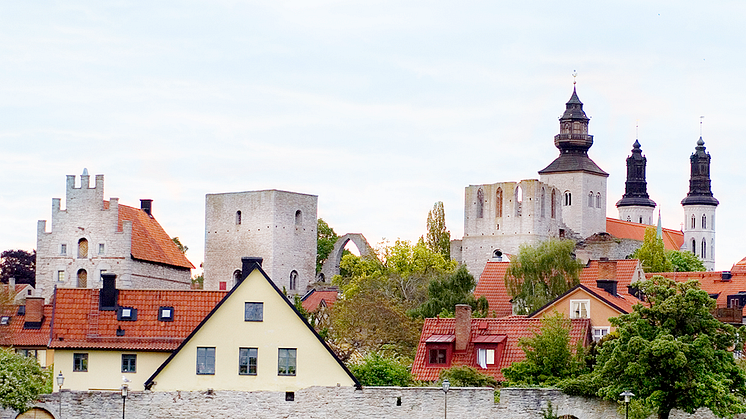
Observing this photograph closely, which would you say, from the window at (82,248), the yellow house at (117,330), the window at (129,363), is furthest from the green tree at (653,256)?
the window at (129,363)

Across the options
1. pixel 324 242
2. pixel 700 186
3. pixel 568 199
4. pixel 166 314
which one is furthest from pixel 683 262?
pixel 166 314

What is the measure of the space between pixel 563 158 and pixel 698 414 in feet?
309

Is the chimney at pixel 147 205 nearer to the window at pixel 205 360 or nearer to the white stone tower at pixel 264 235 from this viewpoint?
the white stone tower at pixel 264 235

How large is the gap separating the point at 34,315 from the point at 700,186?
128 metres

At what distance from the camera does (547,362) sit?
41.3 meters

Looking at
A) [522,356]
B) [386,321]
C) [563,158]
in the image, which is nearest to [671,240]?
[563,158]

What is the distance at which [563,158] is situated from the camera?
13238 centimetres

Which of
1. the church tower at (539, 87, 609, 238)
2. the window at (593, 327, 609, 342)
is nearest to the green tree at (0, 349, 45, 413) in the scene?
the window at (593, 327, 609, 342)

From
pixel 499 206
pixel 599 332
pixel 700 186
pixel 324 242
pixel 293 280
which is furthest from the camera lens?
pixel 700 186

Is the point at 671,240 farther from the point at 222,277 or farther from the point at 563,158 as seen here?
the point at 222,277

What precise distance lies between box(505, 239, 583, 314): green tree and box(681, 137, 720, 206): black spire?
105 m

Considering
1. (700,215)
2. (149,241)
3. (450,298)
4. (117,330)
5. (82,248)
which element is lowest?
(117,330)

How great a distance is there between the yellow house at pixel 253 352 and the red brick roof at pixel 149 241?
3797cm

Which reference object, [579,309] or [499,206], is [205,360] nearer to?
[579,309]
